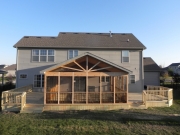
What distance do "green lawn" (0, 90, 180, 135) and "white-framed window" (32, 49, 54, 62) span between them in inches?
391

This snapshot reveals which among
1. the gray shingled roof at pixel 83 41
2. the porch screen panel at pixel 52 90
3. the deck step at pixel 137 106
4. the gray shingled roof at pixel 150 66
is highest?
the gray shingled roof at pixel 83 41

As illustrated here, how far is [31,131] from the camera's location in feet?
22.9

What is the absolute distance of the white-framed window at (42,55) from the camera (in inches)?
731

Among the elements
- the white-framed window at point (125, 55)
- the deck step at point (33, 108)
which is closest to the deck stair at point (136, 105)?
the deck step at point (33, 108)

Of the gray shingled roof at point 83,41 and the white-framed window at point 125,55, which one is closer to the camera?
the gray shingled roof at point 83,41

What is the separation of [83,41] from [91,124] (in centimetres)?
1400

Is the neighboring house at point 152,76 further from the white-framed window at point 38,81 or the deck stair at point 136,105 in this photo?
the white-framed window at point 38,81

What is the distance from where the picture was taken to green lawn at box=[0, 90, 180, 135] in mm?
7008

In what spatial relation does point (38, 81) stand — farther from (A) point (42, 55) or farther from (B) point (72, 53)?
(B) point (72, 53)

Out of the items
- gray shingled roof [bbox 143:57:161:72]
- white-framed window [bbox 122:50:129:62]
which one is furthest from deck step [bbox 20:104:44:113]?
gray shingled roof [bbox 143:57:161:72]

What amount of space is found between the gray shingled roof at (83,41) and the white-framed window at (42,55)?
65cm

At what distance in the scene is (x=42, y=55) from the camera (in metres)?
18.6

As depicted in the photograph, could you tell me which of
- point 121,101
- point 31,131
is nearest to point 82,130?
point 31,131

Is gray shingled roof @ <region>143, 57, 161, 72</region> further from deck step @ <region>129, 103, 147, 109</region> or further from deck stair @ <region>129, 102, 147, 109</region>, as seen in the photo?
deck step @ <region>129, 103, 147, 109</region>
